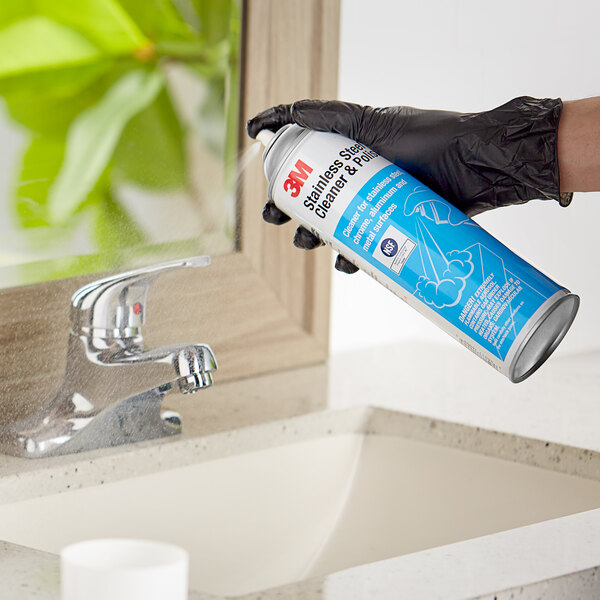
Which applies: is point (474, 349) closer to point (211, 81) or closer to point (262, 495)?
point (262, 495)

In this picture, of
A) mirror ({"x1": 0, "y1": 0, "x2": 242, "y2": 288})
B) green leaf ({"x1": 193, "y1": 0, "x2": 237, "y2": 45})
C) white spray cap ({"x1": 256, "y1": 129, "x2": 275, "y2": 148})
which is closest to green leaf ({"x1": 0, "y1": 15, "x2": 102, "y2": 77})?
mirror ({"x1": 0, "y1": 0, "x2": 242, "y2": 288})

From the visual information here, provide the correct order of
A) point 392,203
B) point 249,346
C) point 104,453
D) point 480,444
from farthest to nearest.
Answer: point 249,346 → point 480,444 → point 104,453 → point 392,203

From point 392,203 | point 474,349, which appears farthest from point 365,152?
point 474,349

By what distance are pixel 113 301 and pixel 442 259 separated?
0.87ft

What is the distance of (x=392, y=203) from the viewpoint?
2.22 feet

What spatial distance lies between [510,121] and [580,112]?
0.05m

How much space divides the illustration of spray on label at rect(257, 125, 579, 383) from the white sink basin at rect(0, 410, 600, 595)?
9.5 inches

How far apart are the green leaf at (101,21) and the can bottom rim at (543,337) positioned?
18.0 inches

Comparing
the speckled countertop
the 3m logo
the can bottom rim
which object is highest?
the 3m logo

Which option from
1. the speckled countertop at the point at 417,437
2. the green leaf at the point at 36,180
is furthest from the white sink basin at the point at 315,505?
the green leaf at the point at 36,180

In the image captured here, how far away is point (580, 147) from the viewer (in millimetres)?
740

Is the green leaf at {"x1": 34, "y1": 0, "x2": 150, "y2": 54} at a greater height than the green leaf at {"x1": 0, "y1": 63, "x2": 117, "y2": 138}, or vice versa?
the green leaf at {"x1": 34, "y1": 0, "x2": 150, "y2": 54}

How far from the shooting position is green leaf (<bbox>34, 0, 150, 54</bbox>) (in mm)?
852

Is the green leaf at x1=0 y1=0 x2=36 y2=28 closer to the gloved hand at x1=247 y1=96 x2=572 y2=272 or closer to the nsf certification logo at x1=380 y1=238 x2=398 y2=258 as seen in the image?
the gloved hand at x1=247 y1=96 x2=572 y2=272
